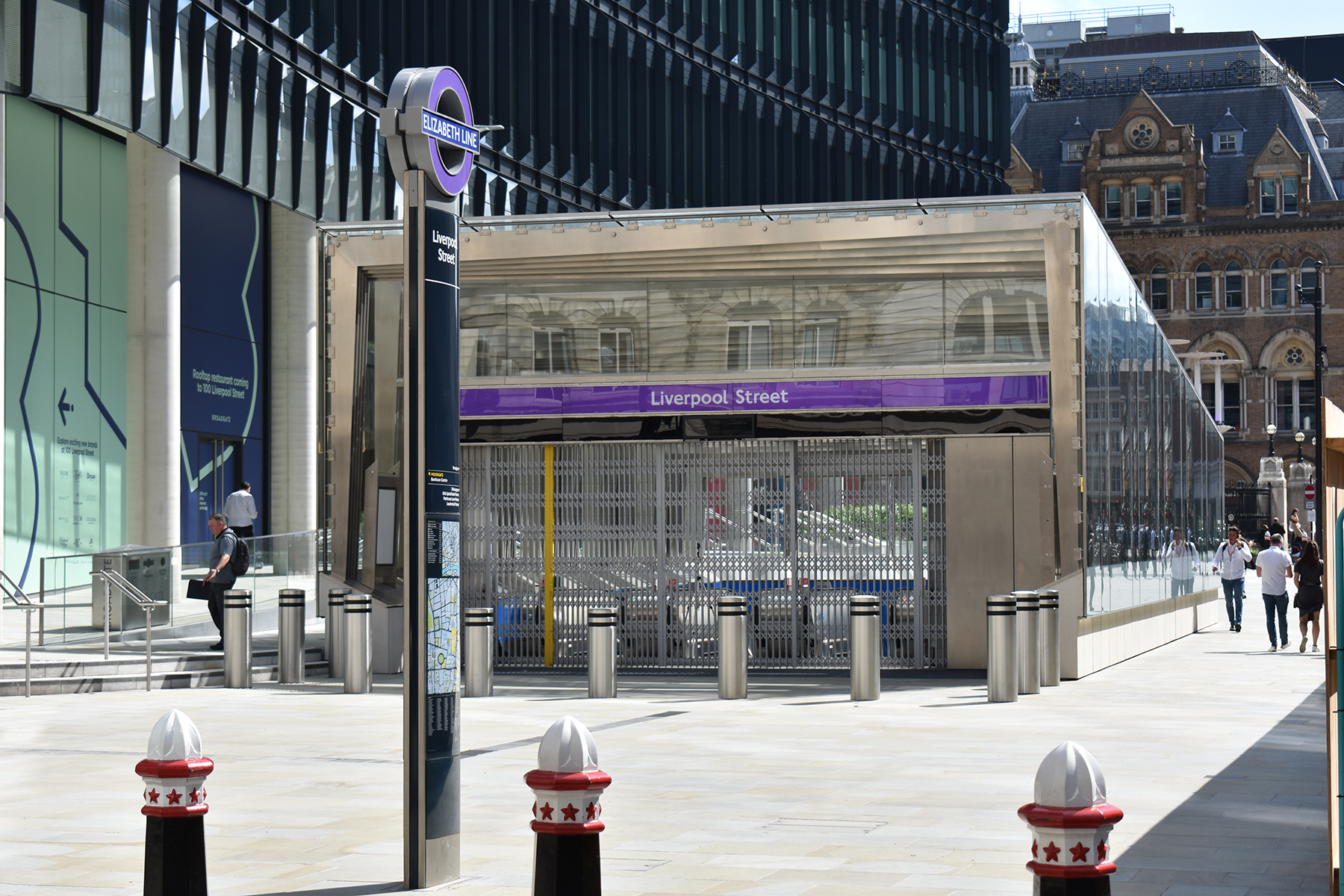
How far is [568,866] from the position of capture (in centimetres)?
542

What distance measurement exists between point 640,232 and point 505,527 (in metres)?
3.51

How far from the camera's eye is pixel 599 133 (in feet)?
129

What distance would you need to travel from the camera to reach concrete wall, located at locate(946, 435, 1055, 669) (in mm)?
17250

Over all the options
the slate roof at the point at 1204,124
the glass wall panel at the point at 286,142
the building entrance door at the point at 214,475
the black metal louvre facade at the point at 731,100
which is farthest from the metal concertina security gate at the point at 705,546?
the slate roof at the point at 1204,124

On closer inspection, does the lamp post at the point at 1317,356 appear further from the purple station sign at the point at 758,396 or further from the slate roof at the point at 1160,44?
the slate roof at the point at 1160,44

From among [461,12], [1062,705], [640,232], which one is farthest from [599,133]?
[1062,705]

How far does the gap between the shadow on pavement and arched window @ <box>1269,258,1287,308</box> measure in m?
63.9

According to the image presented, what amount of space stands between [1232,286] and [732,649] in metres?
62.1

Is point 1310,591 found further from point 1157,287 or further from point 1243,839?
point 1157,287

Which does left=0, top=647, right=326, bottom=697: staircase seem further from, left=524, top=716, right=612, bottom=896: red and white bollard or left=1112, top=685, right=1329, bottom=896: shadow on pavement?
left=524, top=716, right=612, bottom=896: red and white bollard

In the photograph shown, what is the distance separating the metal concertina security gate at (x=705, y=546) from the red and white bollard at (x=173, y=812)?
40.3 ft

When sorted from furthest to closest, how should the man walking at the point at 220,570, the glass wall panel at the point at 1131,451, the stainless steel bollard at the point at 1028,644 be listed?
the man walking at the point at 220,570 → the glass wall panel at the point at 1131,451 → the stainless steel bollard at the point at 1028,644

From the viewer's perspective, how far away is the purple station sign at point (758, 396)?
17094mm

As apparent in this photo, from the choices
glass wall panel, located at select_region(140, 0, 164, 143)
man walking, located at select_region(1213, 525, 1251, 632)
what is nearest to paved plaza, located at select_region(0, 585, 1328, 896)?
man walking, located at select_region(1213, 525, 1251, 632)
